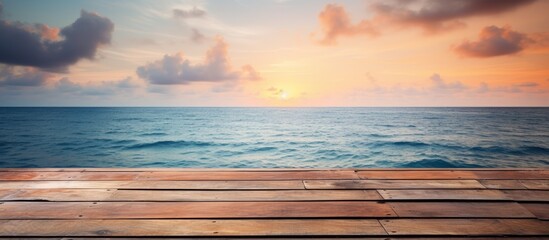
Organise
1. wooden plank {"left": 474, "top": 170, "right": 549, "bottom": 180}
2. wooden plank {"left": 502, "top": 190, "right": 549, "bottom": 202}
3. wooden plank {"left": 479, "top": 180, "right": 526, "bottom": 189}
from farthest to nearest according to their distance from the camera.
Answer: wooden plank {"left": 474, "top": 170, "right": 549, "bottom": 180} < wooden plank {"left": 479, "top": 180, "right": 526, "bottom": 189} < wooden plank {"left": 502, "top": 190, "right": 549, "bottom": 202}

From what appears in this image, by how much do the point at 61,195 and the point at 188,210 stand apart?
1.20 meters

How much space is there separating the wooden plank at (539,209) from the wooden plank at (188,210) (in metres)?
1.01

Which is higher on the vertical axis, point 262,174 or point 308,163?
point 262,174

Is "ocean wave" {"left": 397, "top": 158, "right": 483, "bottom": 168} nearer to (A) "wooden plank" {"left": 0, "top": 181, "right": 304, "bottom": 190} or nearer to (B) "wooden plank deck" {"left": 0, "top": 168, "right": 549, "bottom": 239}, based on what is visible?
(B) "wooden plank deck" {"left": 0, "top": 168, "right": 549, "bottom": 239}

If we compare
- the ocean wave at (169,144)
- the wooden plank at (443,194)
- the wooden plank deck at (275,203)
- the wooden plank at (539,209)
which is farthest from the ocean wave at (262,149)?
the wooden plank at (539,209)

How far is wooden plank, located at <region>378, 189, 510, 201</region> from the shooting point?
2201 mm

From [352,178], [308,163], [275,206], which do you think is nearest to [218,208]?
[275,206]

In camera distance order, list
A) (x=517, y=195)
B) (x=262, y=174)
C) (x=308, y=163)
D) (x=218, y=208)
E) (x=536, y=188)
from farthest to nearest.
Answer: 1. (x=308, y=163)
2. (x=262, y=174)
3. (x=536, y=188)
4. (x=517, y=195)
5. (x=218, y=208)

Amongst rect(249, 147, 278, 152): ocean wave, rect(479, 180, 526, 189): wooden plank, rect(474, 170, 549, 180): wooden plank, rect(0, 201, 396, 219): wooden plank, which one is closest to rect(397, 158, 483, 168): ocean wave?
rect(249, 147, 278, 152): ocean wave

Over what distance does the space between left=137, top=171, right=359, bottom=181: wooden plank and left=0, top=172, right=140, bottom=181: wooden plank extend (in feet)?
0.56

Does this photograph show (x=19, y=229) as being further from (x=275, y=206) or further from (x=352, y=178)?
(x=352, y=178)

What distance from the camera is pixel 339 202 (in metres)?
2.12

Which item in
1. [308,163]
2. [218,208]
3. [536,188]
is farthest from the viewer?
[308,163]

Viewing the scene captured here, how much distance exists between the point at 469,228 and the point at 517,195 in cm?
96
